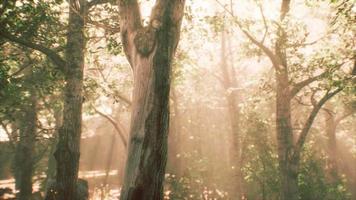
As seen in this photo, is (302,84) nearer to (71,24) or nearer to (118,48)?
(118,48)

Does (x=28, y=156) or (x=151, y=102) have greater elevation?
(x=151, y=102)

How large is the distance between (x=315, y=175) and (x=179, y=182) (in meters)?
7.54

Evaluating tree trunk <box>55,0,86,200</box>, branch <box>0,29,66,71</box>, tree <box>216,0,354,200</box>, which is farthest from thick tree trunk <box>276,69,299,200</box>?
branch <box>0,29,66,71</box>

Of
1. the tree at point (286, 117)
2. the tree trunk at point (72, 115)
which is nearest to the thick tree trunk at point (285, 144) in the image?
the tree at point (286, 117)

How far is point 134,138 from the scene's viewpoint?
5719 mm

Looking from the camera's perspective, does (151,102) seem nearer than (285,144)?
Yes

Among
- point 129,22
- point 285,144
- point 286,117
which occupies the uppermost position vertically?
point 129,22

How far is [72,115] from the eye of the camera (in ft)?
31.3

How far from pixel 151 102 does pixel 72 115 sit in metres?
4.58

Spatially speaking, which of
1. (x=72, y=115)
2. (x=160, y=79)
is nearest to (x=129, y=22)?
(x=160, y=79)

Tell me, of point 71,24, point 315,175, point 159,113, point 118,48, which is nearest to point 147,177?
point 159,113

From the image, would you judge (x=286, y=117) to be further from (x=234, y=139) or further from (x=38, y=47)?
(x=38, y=47)

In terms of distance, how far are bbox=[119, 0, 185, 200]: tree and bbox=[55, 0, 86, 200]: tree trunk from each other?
12.3 ft

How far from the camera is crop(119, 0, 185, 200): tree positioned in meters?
5.56
